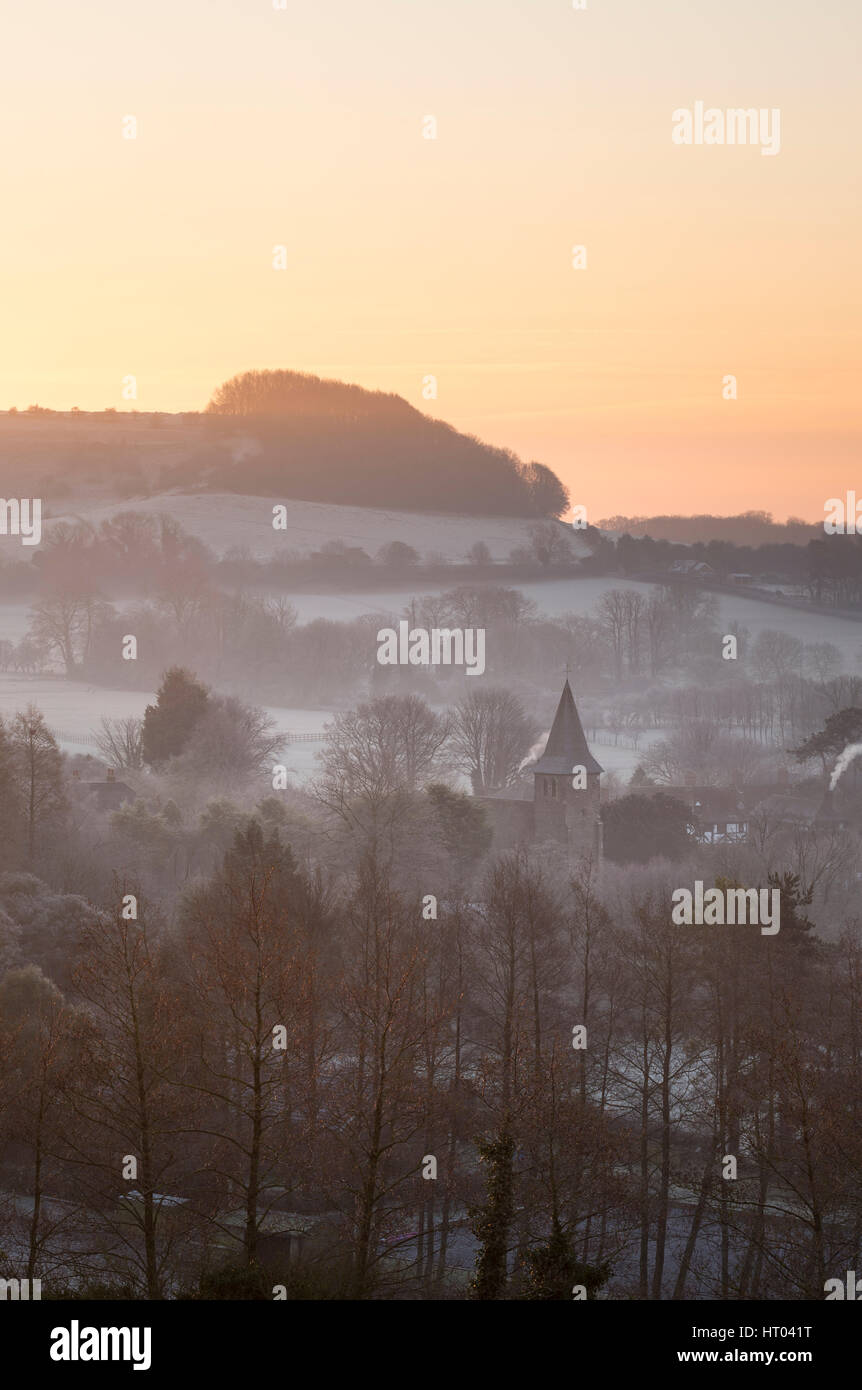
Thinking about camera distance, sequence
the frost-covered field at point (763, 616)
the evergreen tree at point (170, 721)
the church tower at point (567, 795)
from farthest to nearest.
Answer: the frost-covered field at point (763, 616)
the evergreen tree at point (170, 721)
the church tower at point (567, 795)

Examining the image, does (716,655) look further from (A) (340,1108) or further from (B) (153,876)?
(A) (340,1108)

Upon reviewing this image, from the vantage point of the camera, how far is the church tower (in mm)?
77250

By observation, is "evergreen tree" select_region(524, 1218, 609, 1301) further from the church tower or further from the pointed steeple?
the pointed steeple

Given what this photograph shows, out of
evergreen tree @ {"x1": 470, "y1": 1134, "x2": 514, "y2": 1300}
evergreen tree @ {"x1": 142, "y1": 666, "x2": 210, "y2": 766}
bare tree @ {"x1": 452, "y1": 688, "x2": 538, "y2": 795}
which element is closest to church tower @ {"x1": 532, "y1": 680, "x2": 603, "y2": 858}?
evergreen tree @ {"x1": 142, "y1": 666, "x2": 210, "y2": 766}

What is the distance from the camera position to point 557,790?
3073 inches

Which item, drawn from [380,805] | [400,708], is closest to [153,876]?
[380,805]

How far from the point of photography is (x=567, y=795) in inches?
3056

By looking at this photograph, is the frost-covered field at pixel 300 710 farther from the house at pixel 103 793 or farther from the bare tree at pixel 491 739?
the house at pixel 103 793

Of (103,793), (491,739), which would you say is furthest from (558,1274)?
(491,739)

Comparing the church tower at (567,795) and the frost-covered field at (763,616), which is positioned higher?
the frost-covered field at (763,616)

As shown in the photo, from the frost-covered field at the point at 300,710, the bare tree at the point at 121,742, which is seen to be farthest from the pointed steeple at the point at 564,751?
the frost-covered field at the point at 300,710

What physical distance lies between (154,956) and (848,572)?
17240 centimetres

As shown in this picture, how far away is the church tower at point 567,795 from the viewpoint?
7725 cm

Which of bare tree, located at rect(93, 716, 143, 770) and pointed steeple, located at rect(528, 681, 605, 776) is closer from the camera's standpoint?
pointed steeple, located at rect(528, 681, 605, 776)
